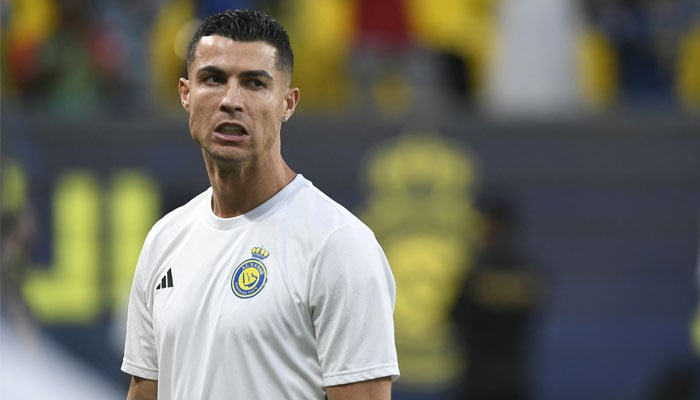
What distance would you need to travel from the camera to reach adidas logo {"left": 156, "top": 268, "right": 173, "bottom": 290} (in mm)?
3252

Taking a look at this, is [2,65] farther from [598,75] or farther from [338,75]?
[598,75]

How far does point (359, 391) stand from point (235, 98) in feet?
2.25

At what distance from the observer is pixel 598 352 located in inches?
378

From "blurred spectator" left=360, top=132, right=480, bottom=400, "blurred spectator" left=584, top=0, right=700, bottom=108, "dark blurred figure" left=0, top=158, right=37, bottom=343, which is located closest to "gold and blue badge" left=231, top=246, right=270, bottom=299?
"dark blurred figure" left=0, top=158, right=37, bottom=343

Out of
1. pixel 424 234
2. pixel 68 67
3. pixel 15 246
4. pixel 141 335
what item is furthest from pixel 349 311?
pixel 68 67

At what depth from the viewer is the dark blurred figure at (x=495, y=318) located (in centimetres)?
913

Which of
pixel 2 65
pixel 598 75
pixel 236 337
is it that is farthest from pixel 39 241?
pixel 236 337

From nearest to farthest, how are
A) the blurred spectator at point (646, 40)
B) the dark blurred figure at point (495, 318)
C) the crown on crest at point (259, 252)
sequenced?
the crown on crest at point (259, 252)
the dark blurred figure at point (495, 318)
the blurred spectator at point (646, 40)

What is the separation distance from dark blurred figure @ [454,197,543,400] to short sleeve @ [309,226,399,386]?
19.9 feet

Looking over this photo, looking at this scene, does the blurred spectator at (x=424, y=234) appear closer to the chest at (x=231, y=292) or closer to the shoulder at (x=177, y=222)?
Result: the shoulder at (x=177, y=222)

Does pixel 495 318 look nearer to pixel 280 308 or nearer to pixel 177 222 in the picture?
pixel 177 222

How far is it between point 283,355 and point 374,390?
0.69 feet

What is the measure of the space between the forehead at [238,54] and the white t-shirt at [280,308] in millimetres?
305

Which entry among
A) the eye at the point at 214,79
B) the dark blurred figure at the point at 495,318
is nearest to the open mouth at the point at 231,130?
the eye at the point at 214,79
